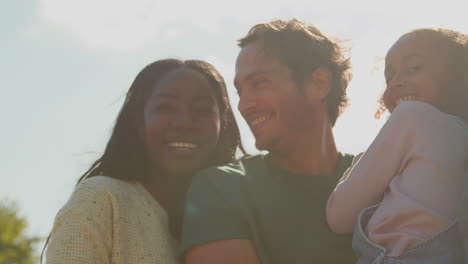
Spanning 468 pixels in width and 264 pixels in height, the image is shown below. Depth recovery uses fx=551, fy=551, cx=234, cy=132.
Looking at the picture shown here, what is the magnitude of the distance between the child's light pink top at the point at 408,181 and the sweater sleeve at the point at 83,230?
1345mm

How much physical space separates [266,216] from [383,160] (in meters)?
0.76

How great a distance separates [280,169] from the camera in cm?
329

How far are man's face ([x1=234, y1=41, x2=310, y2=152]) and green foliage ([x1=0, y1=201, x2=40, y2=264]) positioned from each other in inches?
953

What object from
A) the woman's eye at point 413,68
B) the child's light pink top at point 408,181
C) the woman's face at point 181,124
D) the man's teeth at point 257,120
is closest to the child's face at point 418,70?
the woman's eye at point 413,68

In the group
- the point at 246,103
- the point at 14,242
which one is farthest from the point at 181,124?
the point at 14,242

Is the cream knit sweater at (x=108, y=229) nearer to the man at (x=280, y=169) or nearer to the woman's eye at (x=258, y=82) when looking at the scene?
the man at (x=280, y=169)

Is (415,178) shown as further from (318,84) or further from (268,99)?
(318,84)

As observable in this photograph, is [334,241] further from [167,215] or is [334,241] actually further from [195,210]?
[167,215]

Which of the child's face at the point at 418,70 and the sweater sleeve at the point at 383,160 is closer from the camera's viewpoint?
the sweater sleeve at the point at 383,160

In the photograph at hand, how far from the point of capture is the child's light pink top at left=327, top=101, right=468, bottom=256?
2.26 metres

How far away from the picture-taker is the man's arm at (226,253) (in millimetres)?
2676

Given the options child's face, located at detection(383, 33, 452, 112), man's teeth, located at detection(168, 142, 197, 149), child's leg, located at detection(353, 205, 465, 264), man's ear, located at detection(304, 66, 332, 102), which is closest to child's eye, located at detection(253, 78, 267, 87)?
man's ear, located at detection(304, 66, 332, 102)

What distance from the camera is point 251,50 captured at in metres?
3.61

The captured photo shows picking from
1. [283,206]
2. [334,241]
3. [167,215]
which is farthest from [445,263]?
[167,215]
